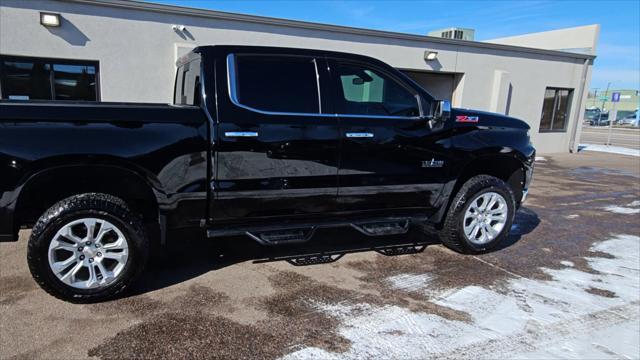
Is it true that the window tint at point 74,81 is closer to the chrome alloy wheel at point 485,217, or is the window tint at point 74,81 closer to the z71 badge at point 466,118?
the z71 badge at point 466,118

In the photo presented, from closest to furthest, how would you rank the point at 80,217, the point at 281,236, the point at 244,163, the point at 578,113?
the point at 80,217
the point at 244,163
the point at 281,236
the point at 578,113

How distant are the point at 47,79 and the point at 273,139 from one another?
7403mm

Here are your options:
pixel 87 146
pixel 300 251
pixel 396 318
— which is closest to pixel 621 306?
pixel 396 318

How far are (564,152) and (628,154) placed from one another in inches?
139

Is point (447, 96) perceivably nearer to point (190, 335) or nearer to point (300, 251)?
point (300, 251)

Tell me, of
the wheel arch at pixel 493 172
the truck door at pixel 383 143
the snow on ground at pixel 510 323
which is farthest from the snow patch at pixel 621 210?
the truck door at pixel 383 143

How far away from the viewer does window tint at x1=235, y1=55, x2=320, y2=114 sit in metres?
3.78

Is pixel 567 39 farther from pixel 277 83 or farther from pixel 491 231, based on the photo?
pixel 277 83

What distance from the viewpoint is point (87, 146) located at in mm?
3193

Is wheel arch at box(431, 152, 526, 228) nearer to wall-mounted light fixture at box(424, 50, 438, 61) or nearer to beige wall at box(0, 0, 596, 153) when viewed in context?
beige wall at box(0, 0, 596, 153)

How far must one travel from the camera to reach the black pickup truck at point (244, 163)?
323 centimetres

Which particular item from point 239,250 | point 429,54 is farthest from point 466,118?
point 429,54

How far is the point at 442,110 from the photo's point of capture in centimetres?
426

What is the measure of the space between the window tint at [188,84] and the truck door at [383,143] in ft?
4.03
